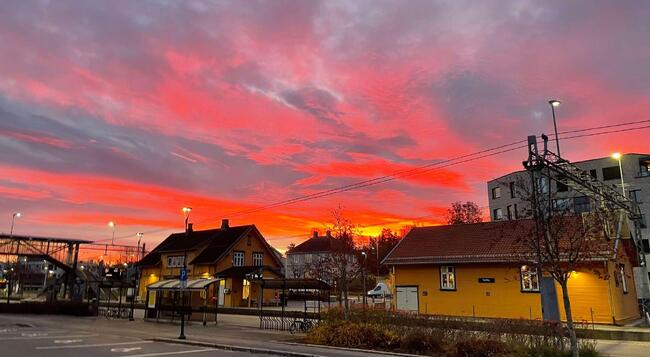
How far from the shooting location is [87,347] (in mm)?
17609

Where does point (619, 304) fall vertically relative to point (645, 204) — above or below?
below

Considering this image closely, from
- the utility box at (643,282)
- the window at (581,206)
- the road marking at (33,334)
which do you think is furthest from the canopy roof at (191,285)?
the utility box at (643,282)

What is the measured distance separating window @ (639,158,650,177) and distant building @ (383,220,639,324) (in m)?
37.1

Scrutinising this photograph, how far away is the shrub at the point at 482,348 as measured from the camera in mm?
14227

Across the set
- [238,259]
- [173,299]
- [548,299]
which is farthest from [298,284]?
[238,259]

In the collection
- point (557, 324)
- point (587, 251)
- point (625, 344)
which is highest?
point (587, 251)

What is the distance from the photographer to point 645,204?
212 feet

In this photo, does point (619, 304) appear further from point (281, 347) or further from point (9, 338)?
point (9, 338)

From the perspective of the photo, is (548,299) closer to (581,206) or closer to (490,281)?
(490,281)

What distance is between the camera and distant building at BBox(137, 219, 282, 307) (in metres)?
50.9

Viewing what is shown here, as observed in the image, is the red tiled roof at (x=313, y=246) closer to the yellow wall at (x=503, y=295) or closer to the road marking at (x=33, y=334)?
the yellow wall at (x=503, y=295)

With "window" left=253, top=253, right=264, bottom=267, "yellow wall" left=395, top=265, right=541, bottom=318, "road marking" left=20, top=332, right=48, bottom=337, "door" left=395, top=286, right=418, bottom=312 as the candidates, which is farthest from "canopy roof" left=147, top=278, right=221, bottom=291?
"window" left=253, top=253, right=264, bottom=267

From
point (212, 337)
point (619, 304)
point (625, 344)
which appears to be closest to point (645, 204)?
point (619, 304)

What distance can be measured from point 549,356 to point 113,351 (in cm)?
1418
